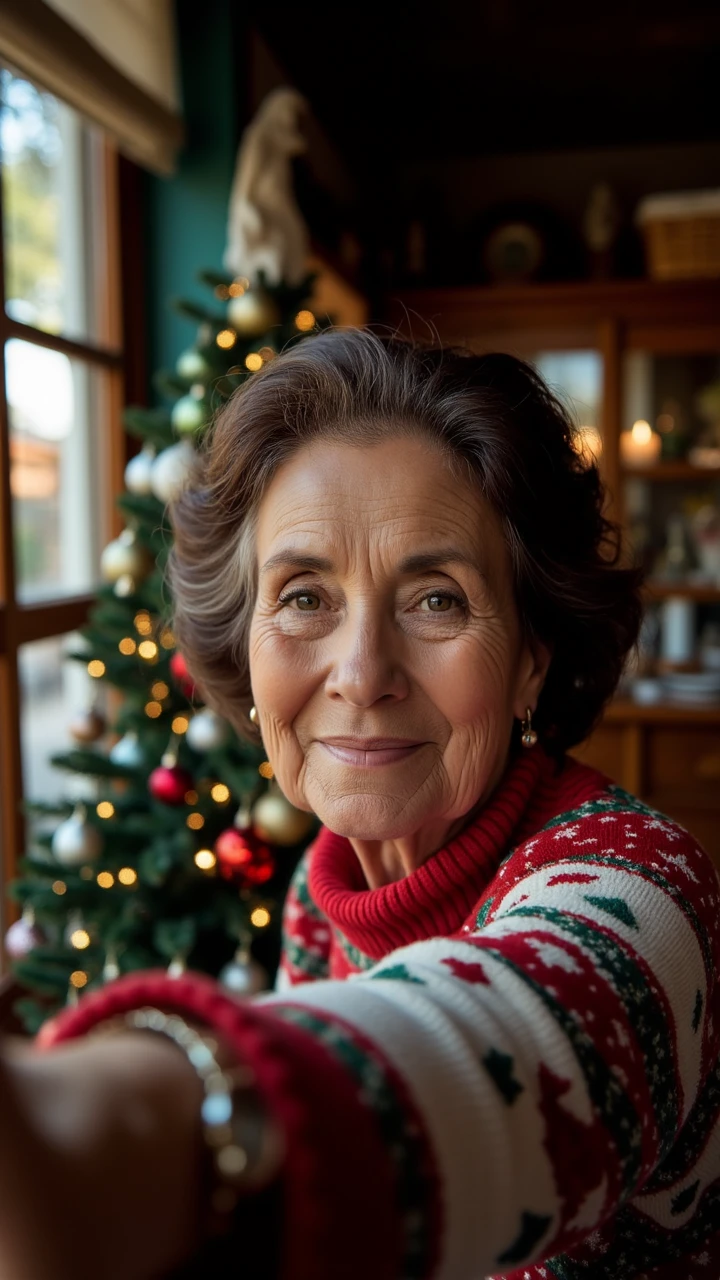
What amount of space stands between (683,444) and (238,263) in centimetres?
257

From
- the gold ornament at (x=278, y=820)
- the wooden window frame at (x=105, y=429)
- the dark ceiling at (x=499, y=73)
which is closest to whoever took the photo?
the gold ornament at (x=278, y=820)

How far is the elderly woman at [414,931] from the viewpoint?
0.43 metres

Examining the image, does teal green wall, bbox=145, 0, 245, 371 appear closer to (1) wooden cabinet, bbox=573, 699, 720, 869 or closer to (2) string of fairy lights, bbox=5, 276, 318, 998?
(2) string of fairy lights, bbox=5, 276, 318, 998

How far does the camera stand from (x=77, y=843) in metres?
1.96

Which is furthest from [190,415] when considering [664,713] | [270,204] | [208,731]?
[664,713]

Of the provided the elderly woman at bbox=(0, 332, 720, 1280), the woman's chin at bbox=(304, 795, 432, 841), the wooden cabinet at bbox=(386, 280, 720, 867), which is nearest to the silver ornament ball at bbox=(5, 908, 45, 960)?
the elderly woman at bbox=(0, 332, 720, 1280)

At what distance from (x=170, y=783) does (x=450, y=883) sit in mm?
976

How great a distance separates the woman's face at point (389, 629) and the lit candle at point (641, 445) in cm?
353

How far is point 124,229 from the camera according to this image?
111 inches

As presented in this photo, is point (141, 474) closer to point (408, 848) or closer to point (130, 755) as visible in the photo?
point (130, 755)

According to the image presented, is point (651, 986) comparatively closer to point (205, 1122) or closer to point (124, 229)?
point (205, 1122)

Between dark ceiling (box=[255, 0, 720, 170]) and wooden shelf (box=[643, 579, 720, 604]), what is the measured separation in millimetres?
1909

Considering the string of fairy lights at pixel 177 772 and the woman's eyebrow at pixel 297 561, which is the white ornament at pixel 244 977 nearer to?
the string of fairy lights at pixel 177 772

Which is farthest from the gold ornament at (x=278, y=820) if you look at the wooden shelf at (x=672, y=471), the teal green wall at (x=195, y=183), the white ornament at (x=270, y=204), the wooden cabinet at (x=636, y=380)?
the wooden shelf at (x=672, y=471)
